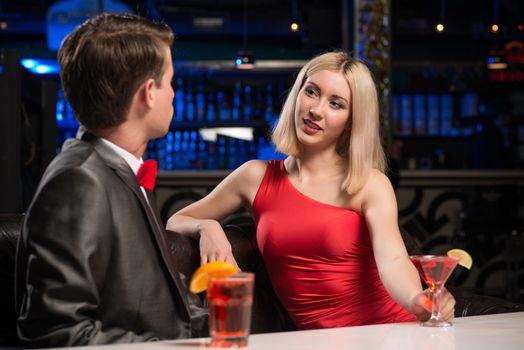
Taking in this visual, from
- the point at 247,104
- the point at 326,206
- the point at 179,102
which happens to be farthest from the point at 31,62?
the point at 326,206

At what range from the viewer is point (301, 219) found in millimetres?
2523

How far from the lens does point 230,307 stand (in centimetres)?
138

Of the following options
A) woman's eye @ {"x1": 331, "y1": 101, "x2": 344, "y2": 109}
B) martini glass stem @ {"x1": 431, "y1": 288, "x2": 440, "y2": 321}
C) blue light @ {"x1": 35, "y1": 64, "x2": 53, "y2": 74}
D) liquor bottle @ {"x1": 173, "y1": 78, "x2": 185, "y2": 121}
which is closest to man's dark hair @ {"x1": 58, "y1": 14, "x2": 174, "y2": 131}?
martini glass stem @ {"x1": 431, "y1": 288, "x2": 440, "y2": 321}

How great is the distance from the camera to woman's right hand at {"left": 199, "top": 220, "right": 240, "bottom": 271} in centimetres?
230

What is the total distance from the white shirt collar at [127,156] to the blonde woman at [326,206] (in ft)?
2.27

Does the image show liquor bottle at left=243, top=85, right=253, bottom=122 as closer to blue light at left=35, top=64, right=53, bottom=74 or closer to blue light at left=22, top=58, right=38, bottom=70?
blue light at left=35, top=64, right=53, bottom=74

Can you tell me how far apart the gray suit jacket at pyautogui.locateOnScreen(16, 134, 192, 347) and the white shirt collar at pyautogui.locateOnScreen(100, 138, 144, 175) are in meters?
0.01

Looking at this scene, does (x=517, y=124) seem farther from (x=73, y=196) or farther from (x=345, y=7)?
(x=73, y=196)

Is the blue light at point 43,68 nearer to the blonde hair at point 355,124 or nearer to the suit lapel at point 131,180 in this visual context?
the blonde hair at point 355,124

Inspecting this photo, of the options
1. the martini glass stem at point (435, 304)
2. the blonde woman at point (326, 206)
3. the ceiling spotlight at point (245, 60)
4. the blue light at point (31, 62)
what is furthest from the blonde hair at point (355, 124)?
the blue light at point (31, 62)

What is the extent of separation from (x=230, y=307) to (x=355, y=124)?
1236 millimetres

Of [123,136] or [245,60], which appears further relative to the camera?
[245,60]

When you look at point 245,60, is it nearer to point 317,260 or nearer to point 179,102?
point 179,102

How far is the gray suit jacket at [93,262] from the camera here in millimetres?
1523
